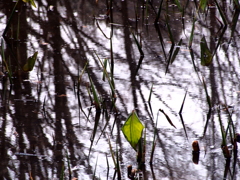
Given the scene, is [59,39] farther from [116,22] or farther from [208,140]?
[208,140]

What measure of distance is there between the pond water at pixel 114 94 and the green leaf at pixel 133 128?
105mm

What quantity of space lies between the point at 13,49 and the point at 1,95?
0.95m

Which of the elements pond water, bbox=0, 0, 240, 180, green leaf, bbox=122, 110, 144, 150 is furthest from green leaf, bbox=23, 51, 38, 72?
green leaf, bbox=122, 110, 144, 150

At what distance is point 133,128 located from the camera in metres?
1.97

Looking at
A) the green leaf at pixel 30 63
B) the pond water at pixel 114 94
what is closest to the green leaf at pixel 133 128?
the pond water at pixel 114 94

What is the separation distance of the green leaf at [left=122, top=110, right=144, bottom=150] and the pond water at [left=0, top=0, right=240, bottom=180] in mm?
105

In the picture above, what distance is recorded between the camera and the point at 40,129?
2598mm

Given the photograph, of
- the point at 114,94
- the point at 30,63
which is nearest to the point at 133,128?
the point at 114,94

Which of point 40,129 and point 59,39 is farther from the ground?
point 59,39

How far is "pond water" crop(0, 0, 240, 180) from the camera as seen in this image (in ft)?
7.40

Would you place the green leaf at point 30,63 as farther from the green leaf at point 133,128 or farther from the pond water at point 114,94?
the green leaf at point 133,128

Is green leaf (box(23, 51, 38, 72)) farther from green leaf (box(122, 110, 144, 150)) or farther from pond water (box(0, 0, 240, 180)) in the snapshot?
green leaf (box(122, 110, 144, 150))

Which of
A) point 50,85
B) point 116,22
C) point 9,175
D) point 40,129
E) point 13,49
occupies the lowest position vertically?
point 9,175

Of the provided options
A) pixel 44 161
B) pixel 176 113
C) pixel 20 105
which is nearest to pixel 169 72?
pixel 176 113
